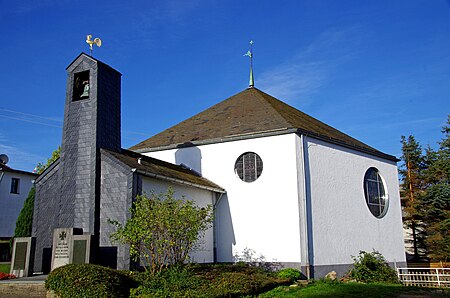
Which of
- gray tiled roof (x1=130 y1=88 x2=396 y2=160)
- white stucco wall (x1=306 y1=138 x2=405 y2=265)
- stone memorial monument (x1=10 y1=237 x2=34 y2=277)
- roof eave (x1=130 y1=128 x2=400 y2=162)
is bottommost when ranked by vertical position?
stone memorial monument (x1=10 y1=237 x2=34 y2=277)

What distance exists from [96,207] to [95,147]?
211 cm

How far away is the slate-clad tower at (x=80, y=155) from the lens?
15.0m

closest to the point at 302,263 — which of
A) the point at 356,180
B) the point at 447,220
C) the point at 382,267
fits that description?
the point at 382,267

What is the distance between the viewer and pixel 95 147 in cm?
1528

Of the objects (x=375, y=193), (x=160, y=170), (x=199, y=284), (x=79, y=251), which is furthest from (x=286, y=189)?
(x=79, y=251)

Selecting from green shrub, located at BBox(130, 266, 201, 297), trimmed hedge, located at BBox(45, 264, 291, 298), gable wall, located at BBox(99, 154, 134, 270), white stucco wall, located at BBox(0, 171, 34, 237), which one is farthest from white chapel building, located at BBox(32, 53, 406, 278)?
white stucco wall, located at BBox(0, 171, 34, 237)

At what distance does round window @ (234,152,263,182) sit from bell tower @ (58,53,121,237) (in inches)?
210

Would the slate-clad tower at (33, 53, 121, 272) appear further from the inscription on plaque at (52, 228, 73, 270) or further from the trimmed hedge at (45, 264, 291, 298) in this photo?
the trimmed hedge at (45, 264, 291, 298)

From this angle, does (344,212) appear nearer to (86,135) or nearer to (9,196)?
(86,135)

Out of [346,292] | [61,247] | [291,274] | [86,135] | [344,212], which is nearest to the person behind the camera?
[346,292]

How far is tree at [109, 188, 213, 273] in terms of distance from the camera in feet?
42.2

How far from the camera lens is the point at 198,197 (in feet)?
58.3

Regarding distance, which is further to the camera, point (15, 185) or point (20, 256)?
point (15, 185)

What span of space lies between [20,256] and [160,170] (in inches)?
213
